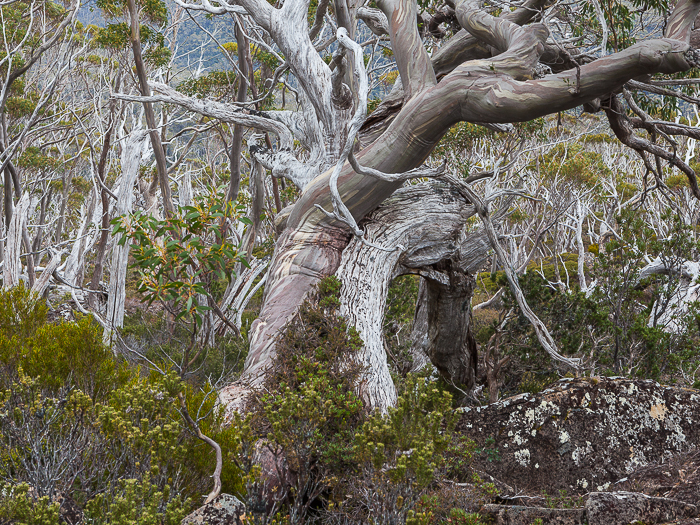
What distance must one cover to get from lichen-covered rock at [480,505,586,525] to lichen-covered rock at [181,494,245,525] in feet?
4.15

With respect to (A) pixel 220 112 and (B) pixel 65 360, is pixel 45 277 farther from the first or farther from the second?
(B) pixel 65 360

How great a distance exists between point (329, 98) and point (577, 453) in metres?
3.68

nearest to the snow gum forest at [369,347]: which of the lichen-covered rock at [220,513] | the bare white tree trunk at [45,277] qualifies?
the lichen-covered rock at [220,513]

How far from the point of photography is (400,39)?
14.7ft

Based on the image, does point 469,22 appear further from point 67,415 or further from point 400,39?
point 67,415

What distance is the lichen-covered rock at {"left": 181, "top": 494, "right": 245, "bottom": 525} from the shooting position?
7.17 feet

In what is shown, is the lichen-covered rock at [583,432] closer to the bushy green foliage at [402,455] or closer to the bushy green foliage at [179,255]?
the bushy green foliage at [402,455]

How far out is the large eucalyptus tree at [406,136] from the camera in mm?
3547

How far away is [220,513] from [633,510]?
1.86 meters

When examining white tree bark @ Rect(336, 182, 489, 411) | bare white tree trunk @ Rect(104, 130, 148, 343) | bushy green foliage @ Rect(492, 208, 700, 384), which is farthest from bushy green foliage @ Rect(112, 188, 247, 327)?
bare white tree trunk @ Rect(104, 130, 148, 343)

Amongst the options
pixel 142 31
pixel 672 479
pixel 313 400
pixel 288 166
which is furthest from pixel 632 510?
pixel 142 31

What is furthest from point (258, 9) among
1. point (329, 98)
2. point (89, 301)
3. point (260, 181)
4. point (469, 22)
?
point (89, 301)

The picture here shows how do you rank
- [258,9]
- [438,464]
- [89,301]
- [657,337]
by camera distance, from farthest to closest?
[89,301] → [657,337] → [258,9] → [438,464]

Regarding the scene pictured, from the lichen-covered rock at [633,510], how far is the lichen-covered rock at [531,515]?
172mm
